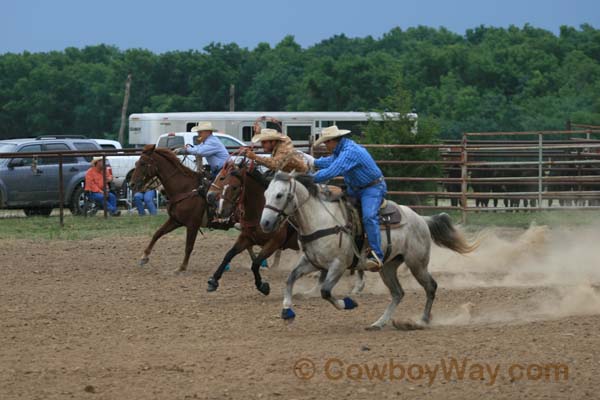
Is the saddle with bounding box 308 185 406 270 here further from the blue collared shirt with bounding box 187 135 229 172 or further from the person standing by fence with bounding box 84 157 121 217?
the person standing by fence with bounding box 84 157 121 217

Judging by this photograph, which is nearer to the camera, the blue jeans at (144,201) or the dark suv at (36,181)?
the dark suv at (36,181)

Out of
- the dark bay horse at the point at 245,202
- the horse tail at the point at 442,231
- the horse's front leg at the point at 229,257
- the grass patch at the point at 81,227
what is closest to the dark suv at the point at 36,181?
the grass patch at the point at 81,227

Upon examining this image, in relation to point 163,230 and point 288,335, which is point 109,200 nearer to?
point 163,230

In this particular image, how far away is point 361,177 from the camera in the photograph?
399 inches

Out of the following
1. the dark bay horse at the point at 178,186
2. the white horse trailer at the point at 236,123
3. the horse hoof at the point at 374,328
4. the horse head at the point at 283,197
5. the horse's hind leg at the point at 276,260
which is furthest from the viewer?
the white horse trailer at the point at 236,123

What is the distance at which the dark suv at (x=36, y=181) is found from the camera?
76.4 feet

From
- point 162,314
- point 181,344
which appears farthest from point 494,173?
point 181,344

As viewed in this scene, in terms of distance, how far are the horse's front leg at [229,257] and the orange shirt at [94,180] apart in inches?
417

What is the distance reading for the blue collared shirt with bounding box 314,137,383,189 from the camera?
995 cm

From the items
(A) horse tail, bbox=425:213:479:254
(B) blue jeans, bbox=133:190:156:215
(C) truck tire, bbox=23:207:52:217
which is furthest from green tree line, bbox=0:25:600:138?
(A) horse tail, bbox=425:213:479:254

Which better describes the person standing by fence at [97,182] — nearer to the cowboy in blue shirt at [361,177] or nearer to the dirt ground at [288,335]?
the dirt ground at [288,335]

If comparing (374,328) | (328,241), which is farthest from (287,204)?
(374,328)

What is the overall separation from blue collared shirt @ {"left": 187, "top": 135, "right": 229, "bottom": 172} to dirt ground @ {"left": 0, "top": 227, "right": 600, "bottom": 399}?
58.9 inches

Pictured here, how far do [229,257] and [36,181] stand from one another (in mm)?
11982
